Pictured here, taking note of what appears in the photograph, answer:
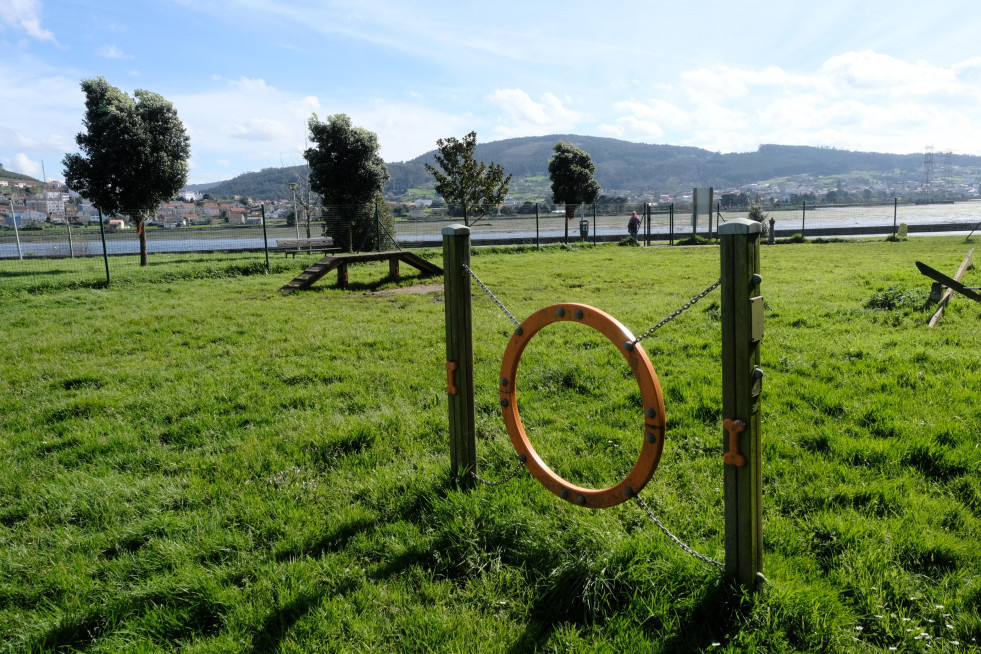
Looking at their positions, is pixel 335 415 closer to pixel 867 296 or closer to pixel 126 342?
pixel 126 342

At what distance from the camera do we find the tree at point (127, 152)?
65.7 ft

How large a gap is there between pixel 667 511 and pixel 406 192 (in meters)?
190

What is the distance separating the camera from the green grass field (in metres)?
2.44

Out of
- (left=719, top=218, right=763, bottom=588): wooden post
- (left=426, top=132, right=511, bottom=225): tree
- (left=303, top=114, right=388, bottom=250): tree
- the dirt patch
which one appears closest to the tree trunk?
(left=303, top=114, right=388, bottom=250): tree

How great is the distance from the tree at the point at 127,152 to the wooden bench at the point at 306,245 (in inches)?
164

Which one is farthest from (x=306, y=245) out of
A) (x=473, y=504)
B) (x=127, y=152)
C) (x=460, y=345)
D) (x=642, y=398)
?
(x=642, y=398)

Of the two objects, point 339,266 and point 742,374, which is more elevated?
point 742,374

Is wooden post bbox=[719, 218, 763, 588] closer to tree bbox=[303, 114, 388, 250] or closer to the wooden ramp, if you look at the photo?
the wooden ramp

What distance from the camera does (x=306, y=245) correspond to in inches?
875

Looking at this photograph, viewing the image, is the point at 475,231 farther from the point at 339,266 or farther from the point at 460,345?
the point at 460,345

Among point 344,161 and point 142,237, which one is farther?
point 344,161

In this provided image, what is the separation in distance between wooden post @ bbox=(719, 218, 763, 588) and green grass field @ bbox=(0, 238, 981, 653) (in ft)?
1.27

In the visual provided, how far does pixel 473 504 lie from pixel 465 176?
32941 millimetres

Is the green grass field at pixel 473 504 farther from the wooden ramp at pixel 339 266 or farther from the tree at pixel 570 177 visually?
the tree at pixel 570 177
